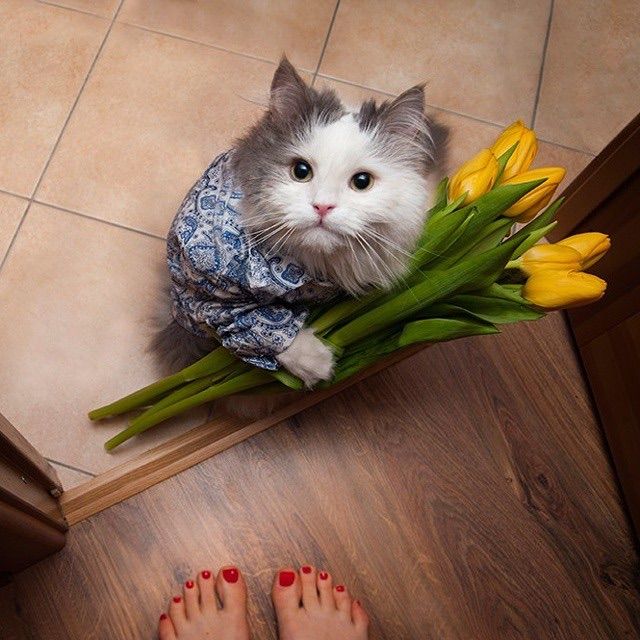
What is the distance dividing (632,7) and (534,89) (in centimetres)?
40

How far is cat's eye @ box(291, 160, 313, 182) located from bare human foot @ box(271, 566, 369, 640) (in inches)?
29.5

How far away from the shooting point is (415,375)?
46.2 inches

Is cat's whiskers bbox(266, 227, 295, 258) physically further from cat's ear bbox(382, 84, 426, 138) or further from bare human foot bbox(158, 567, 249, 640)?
bare human foot bbox(158, 567, 249, 640)

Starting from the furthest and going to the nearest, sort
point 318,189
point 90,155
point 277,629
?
point 90,155 < point 277,629 < point 318,189

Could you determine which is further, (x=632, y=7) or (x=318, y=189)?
(x=632, y=7)

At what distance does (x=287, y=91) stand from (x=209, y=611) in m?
0.88

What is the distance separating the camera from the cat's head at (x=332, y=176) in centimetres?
65

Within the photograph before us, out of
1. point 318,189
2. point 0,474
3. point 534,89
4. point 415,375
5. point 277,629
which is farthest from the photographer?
point 534,89

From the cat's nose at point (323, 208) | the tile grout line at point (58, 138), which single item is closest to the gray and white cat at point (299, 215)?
the cat's nose at point (323, 208)

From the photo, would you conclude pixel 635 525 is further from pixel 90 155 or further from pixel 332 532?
pixel 90 155

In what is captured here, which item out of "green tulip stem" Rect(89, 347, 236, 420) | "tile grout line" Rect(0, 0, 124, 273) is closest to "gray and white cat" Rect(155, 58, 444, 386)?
"green tulip stem" Rect(89, 347, 236, 420)

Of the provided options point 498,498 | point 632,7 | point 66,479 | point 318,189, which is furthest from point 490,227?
point 632,7

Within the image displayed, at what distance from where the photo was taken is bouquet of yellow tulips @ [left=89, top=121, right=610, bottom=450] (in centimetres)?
73

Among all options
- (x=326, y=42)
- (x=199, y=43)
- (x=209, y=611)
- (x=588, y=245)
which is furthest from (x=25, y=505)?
(x=326, y=42)
